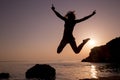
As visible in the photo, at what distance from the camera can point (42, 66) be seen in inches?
2608

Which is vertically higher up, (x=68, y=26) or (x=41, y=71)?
(x=68, y=26)

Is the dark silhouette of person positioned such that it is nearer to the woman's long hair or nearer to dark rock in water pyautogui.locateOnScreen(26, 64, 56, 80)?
the woman's long hair

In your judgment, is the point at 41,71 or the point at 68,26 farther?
the point at 41,71

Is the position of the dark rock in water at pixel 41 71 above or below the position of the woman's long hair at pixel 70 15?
below

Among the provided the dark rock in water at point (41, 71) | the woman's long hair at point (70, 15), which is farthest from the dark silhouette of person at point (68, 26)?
the dark rock in water at point (41, 71)

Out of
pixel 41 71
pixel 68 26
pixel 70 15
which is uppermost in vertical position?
pixel 70 15

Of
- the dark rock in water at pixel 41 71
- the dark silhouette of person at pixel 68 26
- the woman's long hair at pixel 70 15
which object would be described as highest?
the woman's long hair at pixel 70 15

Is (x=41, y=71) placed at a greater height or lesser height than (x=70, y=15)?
lesser

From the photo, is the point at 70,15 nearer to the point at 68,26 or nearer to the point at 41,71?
the point at 68,26

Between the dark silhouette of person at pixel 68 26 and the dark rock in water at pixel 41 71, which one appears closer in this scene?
the dark silhouette of person at pixel 68 26

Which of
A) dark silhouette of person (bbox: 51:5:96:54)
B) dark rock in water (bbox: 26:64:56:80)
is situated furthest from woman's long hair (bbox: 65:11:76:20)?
dark rock in water (bbox: 26:64:56:80)

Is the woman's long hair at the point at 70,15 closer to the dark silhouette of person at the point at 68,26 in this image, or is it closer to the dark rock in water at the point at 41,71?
the dark silhouette of person at the point at 68,26

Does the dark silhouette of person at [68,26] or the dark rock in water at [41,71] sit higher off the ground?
the dark silhouette of person at [68,26]

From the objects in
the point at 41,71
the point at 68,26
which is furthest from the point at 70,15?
the point at 41,71
